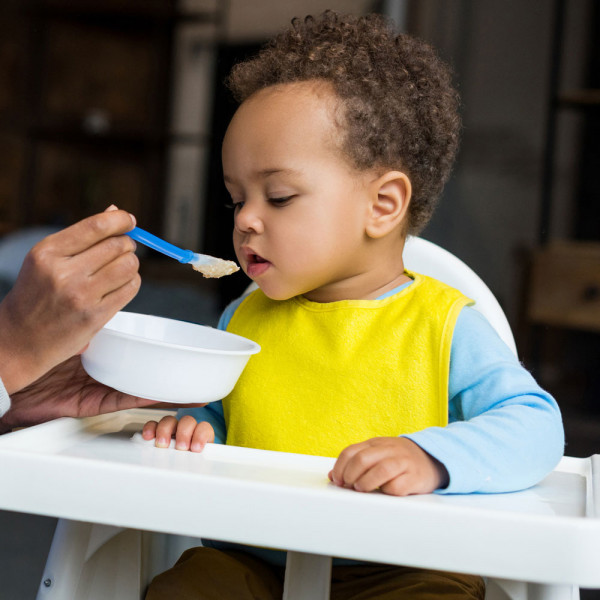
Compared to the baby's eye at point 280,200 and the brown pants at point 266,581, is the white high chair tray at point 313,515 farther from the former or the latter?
the baby's eye at point 280,200

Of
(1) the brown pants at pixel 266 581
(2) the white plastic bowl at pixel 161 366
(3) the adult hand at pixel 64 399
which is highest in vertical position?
(2) the white plastic bowl at pixel 161 366

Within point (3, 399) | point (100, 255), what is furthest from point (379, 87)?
point (3, 399)

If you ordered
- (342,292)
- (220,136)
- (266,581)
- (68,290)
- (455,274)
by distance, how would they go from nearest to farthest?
(68,290) < (266,581) < (342,292) < (455,274) < (220,136)

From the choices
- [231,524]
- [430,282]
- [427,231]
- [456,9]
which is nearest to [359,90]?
[430,282]

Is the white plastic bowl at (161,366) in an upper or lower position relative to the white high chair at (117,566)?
upper

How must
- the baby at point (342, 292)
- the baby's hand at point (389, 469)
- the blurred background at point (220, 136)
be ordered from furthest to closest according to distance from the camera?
the blurred background at point (220, 136)
the baby at point (342, 292)
the baby's hand at point (389, 469)

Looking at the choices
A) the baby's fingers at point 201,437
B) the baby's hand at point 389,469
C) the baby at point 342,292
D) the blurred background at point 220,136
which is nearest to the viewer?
the baby's hand at point 389,469

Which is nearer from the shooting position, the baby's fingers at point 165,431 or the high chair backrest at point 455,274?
the baby's fingers at point 165,431

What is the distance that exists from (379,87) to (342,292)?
281mm

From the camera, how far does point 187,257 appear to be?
3.08ft

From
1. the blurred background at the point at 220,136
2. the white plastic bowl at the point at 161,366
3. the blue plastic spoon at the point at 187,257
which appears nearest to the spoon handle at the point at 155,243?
the blue plastic spoon at the point at 187,257

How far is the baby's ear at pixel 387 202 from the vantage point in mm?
1114

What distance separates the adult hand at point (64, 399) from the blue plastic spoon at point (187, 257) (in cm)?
18

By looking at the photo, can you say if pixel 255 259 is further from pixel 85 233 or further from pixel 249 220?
pixel 85 233
